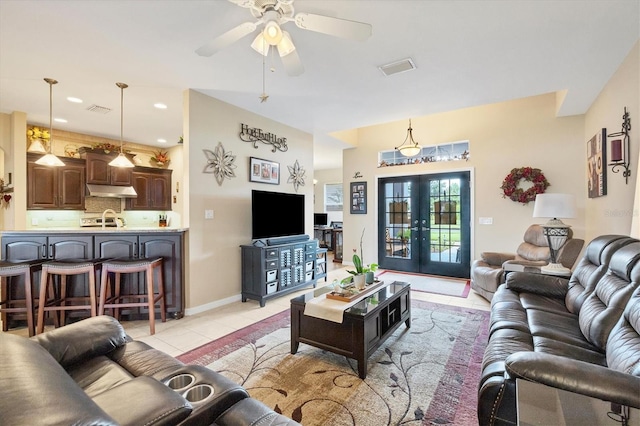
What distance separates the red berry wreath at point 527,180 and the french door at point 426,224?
67 cm

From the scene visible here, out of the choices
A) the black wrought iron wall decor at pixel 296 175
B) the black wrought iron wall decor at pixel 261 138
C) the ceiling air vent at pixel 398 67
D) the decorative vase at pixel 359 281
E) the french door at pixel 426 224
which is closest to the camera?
the decorative vase at pixel 359 281

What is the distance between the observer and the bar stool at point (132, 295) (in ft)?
10.1

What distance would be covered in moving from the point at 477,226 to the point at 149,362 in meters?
5.54

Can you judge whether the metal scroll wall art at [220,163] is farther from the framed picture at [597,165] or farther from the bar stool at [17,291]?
the framed picture at [597,165]

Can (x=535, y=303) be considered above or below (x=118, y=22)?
below

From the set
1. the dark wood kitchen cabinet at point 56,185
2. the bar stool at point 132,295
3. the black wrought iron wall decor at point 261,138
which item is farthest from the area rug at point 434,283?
the dark wood kitchen cabinet at point 56,185

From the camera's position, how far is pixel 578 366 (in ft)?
4.08

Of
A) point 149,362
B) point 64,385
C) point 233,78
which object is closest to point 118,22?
point 233,78

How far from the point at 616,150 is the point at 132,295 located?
5348 millimetres

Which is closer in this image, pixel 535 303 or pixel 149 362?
pixel 149 362

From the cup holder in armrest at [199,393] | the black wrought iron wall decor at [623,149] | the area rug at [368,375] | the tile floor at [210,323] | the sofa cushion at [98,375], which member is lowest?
the tile floor at [210,323]

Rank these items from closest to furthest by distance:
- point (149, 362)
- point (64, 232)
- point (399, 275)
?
point (149, 362)
point (64, 232)
point (399, 275)

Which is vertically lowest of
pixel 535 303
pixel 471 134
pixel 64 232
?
pixel 535 303

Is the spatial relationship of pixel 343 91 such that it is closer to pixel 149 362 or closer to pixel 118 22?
pixel 118 22
